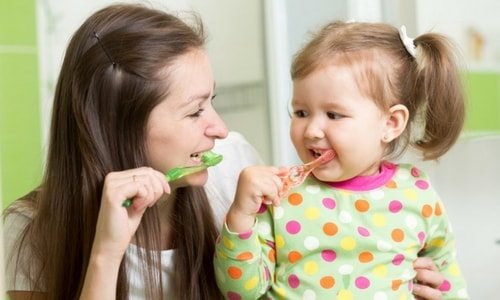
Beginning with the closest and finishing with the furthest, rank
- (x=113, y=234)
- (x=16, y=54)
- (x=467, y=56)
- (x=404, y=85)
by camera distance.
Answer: (x=113, y=234) < (x=404, y=85) < (x=16, y=54) < (x=467, y=56)

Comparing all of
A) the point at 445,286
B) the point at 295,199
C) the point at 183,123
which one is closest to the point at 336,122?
the point at 295,199

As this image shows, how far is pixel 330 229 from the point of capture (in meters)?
1.06

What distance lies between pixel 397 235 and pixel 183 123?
344 mm

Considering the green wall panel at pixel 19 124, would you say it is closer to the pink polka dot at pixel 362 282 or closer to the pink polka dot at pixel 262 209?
the pink polka dot at pixel 262 209

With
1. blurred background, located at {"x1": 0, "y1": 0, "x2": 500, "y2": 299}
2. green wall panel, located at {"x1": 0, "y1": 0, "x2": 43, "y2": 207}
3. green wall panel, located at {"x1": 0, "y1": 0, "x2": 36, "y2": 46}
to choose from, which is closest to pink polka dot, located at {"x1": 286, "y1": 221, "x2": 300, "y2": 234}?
blurred background, located at {"x1": 0, "y1": 0, "x2": 500, "y2": 299}

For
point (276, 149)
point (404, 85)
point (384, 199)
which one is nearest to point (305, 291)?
point (384, 199)

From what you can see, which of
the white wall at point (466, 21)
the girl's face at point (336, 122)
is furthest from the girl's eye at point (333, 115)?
the white wall at point (466, 21)

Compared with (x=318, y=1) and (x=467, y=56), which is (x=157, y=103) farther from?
(x=467, y=56)

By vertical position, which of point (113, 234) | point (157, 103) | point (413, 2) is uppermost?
point (413, 2)

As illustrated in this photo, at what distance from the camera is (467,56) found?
1.77 m

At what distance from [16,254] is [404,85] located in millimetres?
654

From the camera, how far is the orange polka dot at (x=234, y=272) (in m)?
1.01

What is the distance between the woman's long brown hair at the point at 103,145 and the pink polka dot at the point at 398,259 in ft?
0.93

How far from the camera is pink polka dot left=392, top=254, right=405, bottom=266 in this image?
1079mm
